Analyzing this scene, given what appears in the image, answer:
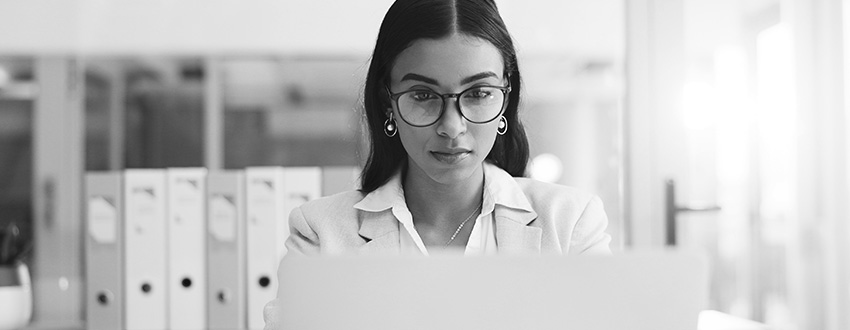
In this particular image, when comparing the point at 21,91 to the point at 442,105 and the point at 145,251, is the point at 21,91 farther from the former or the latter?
the point at 442,105

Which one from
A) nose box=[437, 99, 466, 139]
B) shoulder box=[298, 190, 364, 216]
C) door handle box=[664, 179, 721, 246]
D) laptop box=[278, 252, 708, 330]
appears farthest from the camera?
door handle box=[664, 179, 721, 246]

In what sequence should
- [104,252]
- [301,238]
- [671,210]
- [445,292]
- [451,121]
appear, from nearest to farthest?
[445,292] < [451,121] < [301,238] < [104,252] < [671,210]

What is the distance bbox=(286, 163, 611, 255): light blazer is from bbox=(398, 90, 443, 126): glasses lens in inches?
6.7

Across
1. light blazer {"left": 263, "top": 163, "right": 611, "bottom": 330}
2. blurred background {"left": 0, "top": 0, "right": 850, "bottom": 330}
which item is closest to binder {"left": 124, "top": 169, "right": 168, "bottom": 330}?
blurred background {"left": 0, "top": 0, "right": 850, "bottom": 330}

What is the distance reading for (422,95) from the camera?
4.07 ft

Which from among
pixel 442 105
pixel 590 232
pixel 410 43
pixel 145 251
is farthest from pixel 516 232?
pixel 145 251

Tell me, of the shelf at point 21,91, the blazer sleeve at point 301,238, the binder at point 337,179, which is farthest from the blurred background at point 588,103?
the blazer sleeve at point 301,238

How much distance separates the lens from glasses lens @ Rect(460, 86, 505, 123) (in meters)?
1.24

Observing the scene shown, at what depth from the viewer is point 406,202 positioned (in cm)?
140

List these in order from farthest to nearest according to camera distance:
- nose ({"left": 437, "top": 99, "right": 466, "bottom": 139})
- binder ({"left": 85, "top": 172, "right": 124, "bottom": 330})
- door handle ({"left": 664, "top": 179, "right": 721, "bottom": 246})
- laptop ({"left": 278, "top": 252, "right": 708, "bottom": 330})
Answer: door handle ({"left": 664, "top": 179, "right": 721, "bottom": 246}) → binder ({"left": 85, "top": 172, "right": 124, "bottom": 330}) → nose ({"left": 437, "top": 99, "right": 466, "bottom": 139}) → laptop ({"left": 278, "top": 252, "right": 708, "bottom": 330})

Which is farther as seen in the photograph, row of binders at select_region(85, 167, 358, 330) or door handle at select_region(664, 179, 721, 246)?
door handle at select_region(664, 179, 721, 246)

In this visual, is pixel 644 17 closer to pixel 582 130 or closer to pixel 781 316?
pixel 582 130

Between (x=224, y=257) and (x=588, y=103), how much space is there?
1.14 m

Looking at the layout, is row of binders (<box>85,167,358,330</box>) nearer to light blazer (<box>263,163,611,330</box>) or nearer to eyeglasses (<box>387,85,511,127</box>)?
light blazer (<box>263,163,611,330</box>)
